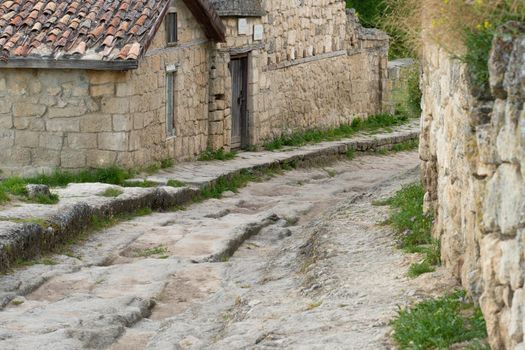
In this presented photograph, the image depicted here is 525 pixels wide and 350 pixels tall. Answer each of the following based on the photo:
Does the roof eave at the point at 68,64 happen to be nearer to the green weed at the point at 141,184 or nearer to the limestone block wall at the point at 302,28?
the green weed at the point at 141,184

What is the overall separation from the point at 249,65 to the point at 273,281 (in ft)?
38.3

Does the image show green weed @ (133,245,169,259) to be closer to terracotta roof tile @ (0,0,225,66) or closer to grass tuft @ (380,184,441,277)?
grass tuft @ (380,184,441,277)

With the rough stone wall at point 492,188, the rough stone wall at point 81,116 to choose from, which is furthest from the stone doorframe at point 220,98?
the rough stone wall at point 492,188

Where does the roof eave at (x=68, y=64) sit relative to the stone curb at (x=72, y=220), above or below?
above

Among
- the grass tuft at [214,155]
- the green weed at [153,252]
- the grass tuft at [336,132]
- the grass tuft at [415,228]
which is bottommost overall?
the grass tuft at [336,132]

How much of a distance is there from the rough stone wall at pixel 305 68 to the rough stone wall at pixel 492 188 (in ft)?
41.2

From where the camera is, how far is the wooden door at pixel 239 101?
68.8ft

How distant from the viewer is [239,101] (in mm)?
21188

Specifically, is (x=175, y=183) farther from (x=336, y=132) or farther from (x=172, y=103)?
(x=336, y=132)

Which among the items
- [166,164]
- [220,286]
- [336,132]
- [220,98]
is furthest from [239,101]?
[220,286]

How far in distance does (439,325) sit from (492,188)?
1.07 meters

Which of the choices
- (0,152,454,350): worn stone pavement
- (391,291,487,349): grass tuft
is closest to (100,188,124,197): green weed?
(0,152,454,350): worn stone pavement

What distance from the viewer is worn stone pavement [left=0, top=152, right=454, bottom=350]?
7.51m

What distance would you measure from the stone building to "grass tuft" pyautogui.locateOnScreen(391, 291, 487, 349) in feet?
32.0
